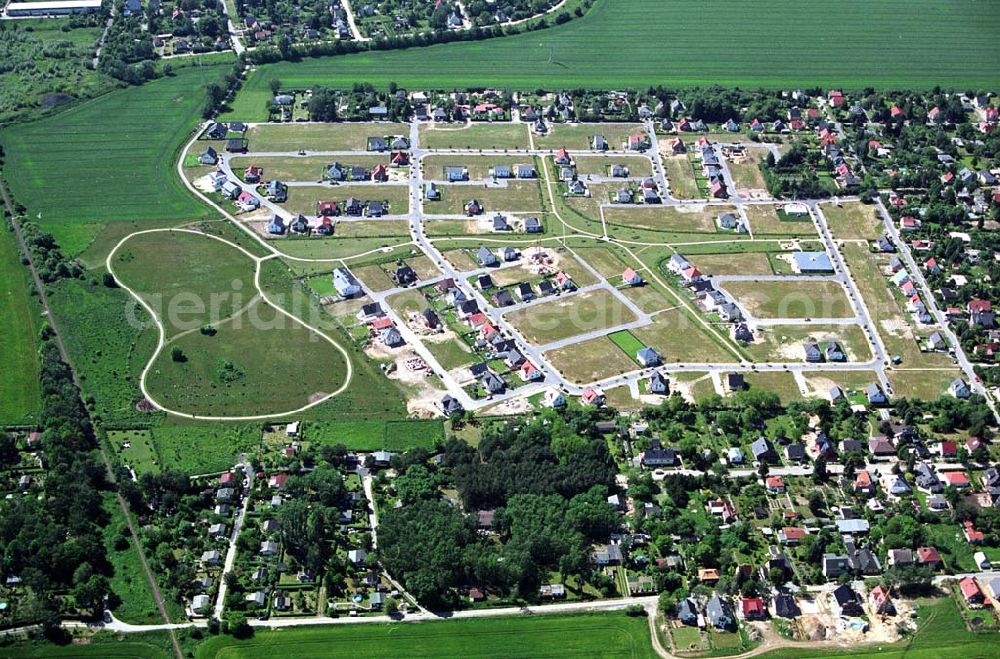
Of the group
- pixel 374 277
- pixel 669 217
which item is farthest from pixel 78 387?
pixel 669 217

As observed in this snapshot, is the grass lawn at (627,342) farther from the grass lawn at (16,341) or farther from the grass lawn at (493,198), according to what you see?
the grass lawn at (16,341)

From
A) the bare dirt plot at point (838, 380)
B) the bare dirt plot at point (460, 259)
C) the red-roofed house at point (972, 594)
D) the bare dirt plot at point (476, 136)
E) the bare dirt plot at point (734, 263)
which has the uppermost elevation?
the bare dirt plot at point (476, 136)

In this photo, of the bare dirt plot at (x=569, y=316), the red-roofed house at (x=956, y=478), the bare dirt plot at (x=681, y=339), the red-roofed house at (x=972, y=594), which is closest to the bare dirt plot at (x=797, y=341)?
the bare dirt plot at (x=681, y=339)

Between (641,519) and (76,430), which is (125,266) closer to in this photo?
(76,430)

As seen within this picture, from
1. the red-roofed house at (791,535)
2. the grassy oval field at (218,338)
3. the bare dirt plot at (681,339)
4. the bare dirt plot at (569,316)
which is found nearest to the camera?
the red-roofed house at (791,535)

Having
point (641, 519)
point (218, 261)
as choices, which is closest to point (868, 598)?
point (641, 519)

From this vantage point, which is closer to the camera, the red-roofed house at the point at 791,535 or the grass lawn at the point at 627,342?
the red-roofed house at the point at 791,535

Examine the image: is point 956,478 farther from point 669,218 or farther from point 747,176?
point 747,176
